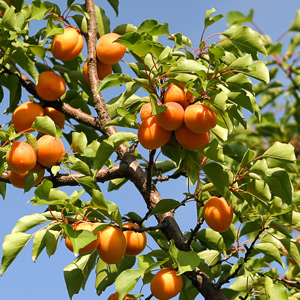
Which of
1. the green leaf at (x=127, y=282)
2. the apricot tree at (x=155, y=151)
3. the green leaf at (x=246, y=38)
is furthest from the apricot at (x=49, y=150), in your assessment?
the green leaf at (x=246, y=38)

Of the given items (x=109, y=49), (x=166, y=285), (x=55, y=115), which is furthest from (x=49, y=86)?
(x=166, y=285)

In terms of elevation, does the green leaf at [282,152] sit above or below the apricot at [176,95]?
below

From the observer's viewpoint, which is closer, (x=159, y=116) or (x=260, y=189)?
(x=159, y=116)

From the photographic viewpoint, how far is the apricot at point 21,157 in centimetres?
204

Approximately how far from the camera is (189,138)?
1867 mm

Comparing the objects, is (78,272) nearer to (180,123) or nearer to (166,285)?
(166,285)

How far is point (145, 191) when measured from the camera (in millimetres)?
2307

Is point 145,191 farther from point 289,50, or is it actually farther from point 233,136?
point 289,50

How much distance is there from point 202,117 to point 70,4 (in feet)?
4.65

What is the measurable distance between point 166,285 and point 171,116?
0.70m

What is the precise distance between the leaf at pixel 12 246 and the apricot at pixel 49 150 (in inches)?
13.6

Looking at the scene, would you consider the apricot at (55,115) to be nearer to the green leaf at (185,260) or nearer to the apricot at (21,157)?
the apricot at (21,157)

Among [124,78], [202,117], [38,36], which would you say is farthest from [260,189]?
[38,36]

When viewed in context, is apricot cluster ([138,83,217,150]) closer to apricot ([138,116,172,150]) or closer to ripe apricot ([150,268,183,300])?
apricot ([138,116,172,150])
